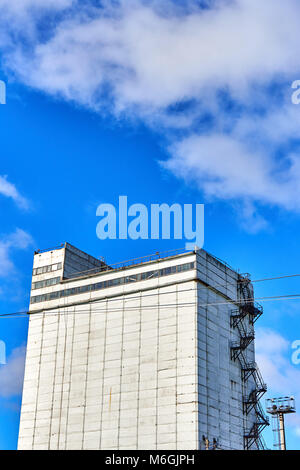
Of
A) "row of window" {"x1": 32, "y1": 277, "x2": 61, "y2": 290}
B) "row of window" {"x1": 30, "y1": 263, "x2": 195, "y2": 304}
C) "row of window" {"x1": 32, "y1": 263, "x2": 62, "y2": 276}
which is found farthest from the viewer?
"row of window" {"x1": 32, "y1": 263, "x2": 62, "y2": 276}

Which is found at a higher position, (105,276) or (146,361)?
(105,276)

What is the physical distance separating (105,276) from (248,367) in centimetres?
2312

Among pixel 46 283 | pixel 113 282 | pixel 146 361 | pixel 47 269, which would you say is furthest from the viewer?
Answer: pixel 47 269

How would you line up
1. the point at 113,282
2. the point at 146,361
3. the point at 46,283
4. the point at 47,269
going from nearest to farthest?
the point at 146,361 → the point at 113,282 → the point at 46,283 → the point at 47,269

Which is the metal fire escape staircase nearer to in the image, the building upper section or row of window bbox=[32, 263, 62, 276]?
the building upper section

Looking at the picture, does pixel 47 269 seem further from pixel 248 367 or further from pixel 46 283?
pixel 248 367

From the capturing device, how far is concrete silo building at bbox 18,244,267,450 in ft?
234

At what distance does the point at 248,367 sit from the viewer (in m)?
82.1

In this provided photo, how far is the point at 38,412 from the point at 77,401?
22.7ft

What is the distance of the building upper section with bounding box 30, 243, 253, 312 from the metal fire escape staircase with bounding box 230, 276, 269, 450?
218 cm

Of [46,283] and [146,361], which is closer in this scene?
[146,361]

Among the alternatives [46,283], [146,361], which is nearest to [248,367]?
[146,361]

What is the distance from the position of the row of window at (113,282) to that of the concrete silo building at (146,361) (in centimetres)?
15

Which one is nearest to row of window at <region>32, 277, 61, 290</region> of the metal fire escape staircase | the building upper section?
the building upper section
